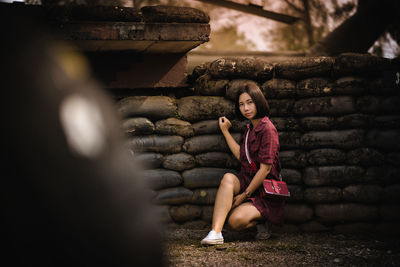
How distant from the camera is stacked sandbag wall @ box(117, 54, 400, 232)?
336 cm

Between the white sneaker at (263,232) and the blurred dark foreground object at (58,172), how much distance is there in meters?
2.58

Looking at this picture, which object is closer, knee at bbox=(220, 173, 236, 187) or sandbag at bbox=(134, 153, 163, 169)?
knee at bbox=(220, 173, 236, 187)

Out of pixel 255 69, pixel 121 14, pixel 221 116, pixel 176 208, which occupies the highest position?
pixel 121 14

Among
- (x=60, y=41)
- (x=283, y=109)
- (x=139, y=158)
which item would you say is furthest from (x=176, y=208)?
(x=60, y=41)

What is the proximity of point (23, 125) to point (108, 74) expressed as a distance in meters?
2.93

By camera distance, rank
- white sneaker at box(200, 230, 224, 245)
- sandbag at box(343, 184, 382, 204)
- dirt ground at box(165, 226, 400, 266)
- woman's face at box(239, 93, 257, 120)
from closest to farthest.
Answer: dirt ground at box(165, 226, 400, 266), white sneaker at box(200, 230, 224, 245), woman's face at box(239, 93, 257, 120), sandbag at box(343, 184, 382, 204)

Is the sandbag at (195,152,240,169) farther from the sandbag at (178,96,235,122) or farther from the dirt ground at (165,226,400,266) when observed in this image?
the dirt ground at (165,226,400,266)

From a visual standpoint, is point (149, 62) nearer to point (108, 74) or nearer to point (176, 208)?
point (108, 74)

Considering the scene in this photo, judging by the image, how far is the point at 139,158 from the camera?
11.0 feet

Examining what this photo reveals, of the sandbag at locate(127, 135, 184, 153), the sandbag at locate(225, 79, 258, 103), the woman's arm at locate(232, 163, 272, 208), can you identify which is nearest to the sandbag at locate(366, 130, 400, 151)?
the woman's arm at locate(232, 163, 272, 208)

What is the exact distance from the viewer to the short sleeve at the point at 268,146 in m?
3.04

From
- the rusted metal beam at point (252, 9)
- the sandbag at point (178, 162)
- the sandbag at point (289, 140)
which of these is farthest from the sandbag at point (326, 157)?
the rusted metal beam at point (252, 9)

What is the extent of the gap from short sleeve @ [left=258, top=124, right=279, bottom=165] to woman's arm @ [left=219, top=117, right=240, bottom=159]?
287 millimetres

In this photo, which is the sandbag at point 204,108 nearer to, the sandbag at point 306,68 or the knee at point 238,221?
the sandbag at point 306,68
